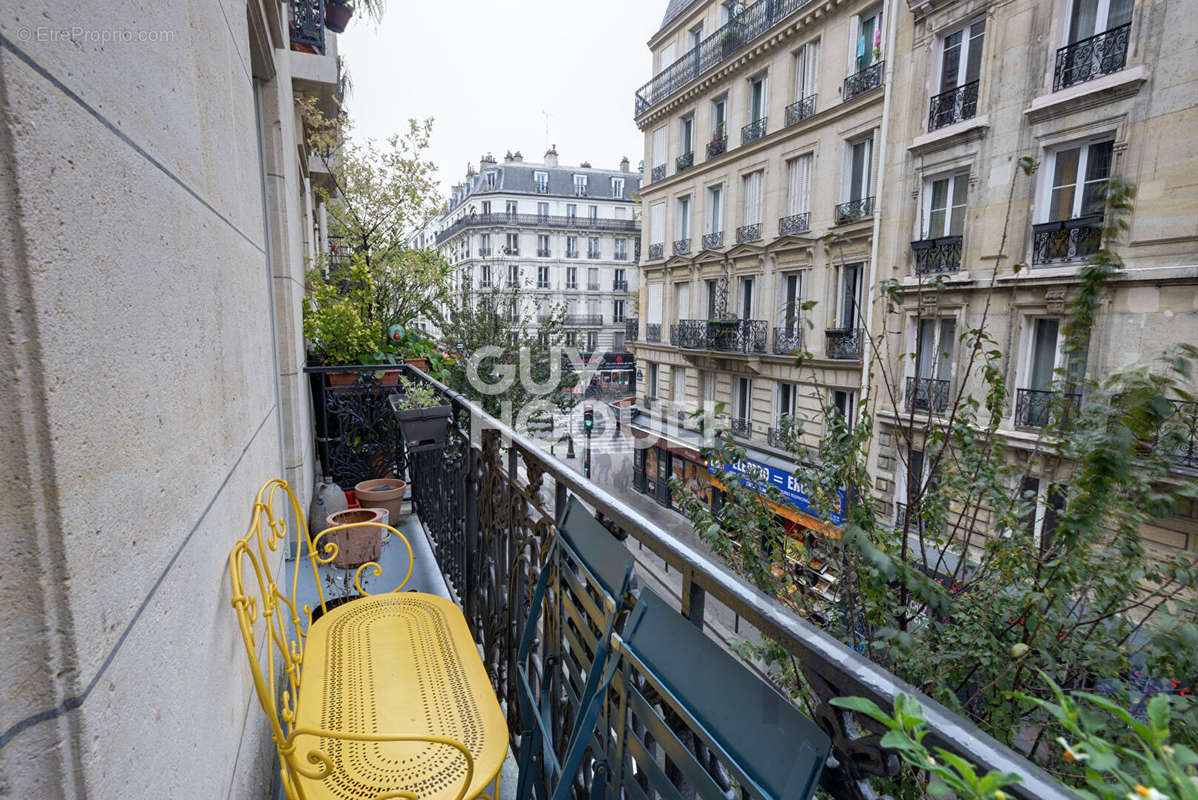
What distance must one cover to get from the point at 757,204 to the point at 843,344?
4.29 meters

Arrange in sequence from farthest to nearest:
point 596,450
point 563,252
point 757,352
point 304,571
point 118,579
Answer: point 563,252
point 596,450
point 757,352
point 304,571
point 118,579

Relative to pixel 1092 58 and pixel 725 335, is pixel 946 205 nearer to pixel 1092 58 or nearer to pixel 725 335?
pixel 1092 58

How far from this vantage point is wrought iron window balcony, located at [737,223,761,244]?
44.2 ft

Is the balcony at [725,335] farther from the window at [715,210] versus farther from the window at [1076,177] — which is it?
the window at [1076,177]

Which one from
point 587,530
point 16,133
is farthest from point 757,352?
point 16,133

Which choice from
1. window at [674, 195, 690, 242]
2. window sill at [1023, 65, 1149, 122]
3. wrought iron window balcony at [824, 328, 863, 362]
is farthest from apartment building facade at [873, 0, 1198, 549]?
window at [674, 195, 690, 242]

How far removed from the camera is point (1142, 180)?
7238 mm

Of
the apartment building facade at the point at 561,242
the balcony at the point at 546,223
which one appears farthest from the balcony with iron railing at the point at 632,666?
the balcony at the point at 546,223

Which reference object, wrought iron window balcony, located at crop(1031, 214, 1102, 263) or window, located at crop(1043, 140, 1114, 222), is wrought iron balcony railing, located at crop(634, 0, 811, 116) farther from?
wrought iron window balcony, located at crop(1031, 214, 1102, 263)

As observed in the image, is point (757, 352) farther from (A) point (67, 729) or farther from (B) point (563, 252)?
(B) point (563, 252)

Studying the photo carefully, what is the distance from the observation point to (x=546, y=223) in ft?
118

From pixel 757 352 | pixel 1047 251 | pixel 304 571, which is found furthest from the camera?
pixel 757 352

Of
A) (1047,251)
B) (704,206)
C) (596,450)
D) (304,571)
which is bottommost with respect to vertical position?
(596,450)

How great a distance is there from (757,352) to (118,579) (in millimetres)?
13538
